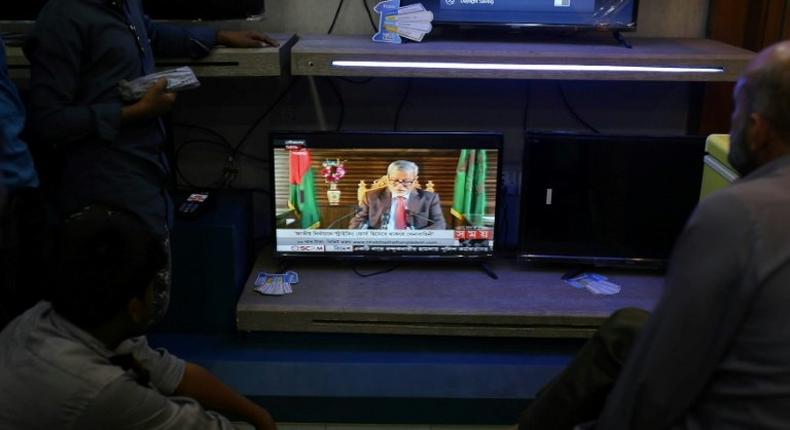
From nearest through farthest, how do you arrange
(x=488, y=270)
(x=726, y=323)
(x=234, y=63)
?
(x=726, y=323) < (x=234, y=63) < (x=488, y=270)

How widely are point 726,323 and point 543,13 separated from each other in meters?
1.70

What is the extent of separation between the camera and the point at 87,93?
199 cm

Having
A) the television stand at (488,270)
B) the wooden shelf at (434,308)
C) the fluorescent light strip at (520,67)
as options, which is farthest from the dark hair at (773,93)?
the television stand at (488,270)

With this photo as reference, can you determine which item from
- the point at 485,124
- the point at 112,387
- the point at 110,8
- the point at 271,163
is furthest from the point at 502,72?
the point at 112,387

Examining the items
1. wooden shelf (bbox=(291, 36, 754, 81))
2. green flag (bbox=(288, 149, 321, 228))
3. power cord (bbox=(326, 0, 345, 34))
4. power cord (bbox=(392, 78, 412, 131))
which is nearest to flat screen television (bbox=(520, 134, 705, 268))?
wooden shelf (bbox=(291, 36, 754, 81))

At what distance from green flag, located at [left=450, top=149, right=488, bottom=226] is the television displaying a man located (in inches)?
2.8

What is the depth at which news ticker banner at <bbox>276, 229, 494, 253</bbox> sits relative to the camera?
2.76 metres

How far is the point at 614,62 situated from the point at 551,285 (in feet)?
2.53

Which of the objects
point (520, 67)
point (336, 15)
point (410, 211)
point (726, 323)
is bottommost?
point (410, 211)

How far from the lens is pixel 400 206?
2.75 metres

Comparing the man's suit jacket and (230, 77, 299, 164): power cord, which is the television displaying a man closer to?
the man's suit jacket

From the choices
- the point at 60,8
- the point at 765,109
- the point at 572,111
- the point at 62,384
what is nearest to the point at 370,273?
the point at 572,111

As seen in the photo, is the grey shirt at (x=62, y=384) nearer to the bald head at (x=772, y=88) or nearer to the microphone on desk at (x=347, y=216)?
the bald head at (x=772, y=88)

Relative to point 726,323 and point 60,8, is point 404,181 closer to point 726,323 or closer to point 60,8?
point 60,8
